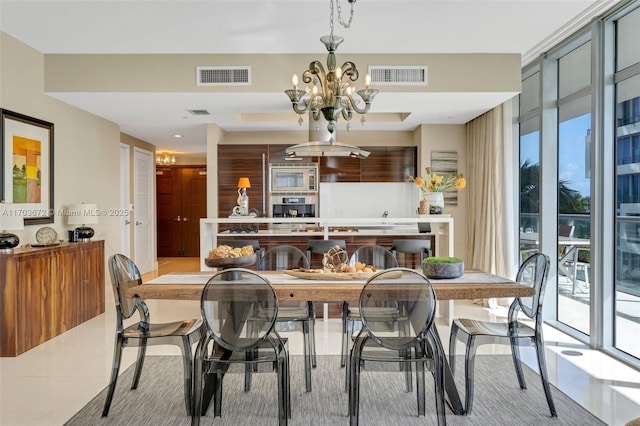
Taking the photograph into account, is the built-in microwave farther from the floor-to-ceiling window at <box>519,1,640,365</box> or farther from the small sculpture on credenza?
the floor-to-ceiling window at <box>519,1,640,365</box>

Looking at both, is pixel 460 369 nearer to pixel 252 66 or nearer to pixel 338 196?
pixel 252 66

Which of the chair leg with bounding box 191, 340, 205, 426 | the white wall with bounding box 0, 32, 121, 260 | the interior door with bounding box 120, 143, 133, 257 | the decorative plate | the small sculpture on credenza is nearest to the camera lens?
the chair leg with bounding box 191, 340, 205, 426

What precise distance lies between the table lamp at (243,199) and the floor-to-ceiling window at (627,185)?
4157mm

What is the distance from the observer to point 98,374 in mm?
3396

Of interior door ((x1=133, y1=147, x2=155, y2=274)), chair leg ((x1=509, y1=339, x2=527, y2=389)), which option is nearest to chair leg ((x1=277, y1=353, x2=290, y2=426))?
chair leg ((x1=509, y1=339, x2=527, y2=389))

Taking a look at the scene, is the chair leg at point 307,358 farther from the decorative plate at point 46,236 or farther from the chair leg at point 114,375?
the decorative plate at point 46,236

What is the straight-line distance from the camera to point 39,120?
4555mm

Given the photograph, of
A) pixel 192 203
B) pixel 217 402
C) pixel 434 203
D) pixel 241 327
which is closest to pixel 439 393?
pixel 241 327

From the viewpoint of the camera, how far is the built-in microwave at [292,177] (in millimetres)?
7448

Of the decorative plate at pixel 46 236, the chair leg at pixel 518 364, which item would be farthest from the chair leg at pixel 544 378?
the decorative plate at pixel 46 236

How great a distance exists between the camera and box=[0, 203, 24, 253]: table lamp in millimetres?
3695

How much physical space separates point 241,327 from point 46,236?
10.1ft

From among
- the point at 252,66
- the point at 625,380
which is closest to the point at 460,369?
the point at 625,380

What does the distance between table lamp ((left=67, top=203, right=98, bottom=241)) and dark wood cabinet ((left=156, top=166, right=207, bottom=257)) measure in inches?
224
